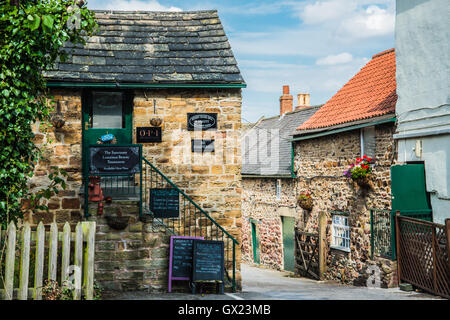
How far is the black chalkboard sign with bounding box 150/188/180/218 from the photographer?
10.8m

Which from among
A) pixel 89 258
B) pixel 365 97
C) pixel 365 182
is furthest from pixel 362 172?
pixel 89 258

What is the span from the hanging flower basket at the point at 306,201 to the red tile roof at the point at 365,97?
2278mm

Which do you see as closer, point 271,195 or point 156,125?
point 156,125

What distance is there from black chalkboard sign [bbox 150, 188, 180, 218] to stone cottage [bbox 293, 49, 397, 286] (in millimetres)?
5721

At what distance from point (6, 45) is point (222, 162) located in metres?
5.29

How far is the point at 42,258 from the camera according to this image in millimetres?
7207

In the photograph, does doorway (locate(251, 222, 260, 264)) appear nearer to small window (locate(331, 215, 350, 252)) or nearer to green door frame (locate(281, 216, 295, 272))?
green door frame (locate(281, 216, 295, 272))

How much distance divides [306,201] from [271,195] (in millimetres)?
3440

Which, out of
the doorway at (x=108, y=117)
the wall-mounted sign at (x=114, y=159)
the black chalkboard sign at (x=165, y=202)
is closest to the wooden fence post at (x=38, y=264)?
the wall-mounted sign at (x=114, y=159)

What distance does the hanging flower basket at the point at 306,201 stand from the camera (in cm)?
1761

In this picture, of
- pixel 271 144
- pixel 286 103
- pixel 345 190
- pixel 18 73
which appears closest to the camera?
pixel 18 73

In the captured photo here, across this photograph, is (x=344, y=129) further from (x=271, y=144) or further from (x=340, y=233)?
(x=271, y=144)
